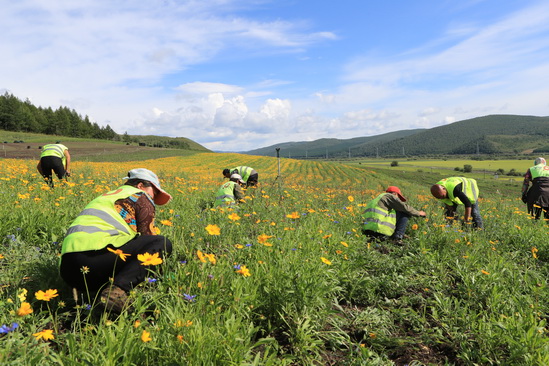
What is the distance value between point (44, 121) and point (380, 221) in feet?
321

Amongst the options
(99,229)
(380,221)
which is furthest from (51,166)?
(380,221)

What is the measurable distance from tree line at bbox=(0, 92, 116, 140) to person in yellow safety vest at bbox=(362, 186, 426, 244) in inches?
3678

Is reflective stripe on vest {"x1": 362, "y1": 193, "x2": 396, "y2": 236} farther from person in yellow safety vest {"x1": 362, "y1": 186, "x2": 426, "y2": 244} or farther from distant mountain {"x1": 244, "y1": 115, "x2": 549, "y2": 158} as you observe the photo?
distant mountain {"x1": 244, "y1": 115, "x2": 549, "y2": 158}

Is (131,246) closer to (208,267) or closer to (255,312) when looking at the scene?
(208,267)

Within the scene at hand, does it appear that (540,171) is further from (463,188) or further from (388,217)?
(388,217)

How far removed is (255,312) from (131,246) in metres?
1.13

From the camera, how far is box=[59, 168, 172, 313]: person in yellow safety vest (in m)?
2.13

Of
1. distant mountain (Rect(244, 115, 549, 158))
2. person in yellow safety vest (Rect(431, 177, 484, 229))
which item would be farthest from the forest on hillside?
distant mountain (Rect(244, 115, 549, 158))

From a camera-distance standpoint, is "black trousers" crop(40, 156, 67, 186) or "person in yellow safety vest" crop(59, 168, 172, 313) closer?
"person in yellow safety vest" crop(59, 168, 172, 313)

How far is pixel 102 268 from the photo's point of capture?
7.16 feet

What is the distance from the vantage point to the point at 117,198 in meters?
2.47

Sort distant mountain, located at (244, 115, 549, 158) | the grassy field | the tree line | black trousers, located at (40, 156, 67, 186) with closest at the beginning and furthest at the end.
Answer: the grassy field → black trousers, located at (40, 156, 67, 186) → the tree line → distant mountain, located at (244, 115, 549, 158)

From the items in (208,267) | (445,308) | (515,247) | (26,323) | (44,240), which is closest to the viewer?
(26,323)

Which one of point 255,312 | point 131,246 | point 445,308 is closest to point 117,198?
point 131,246
